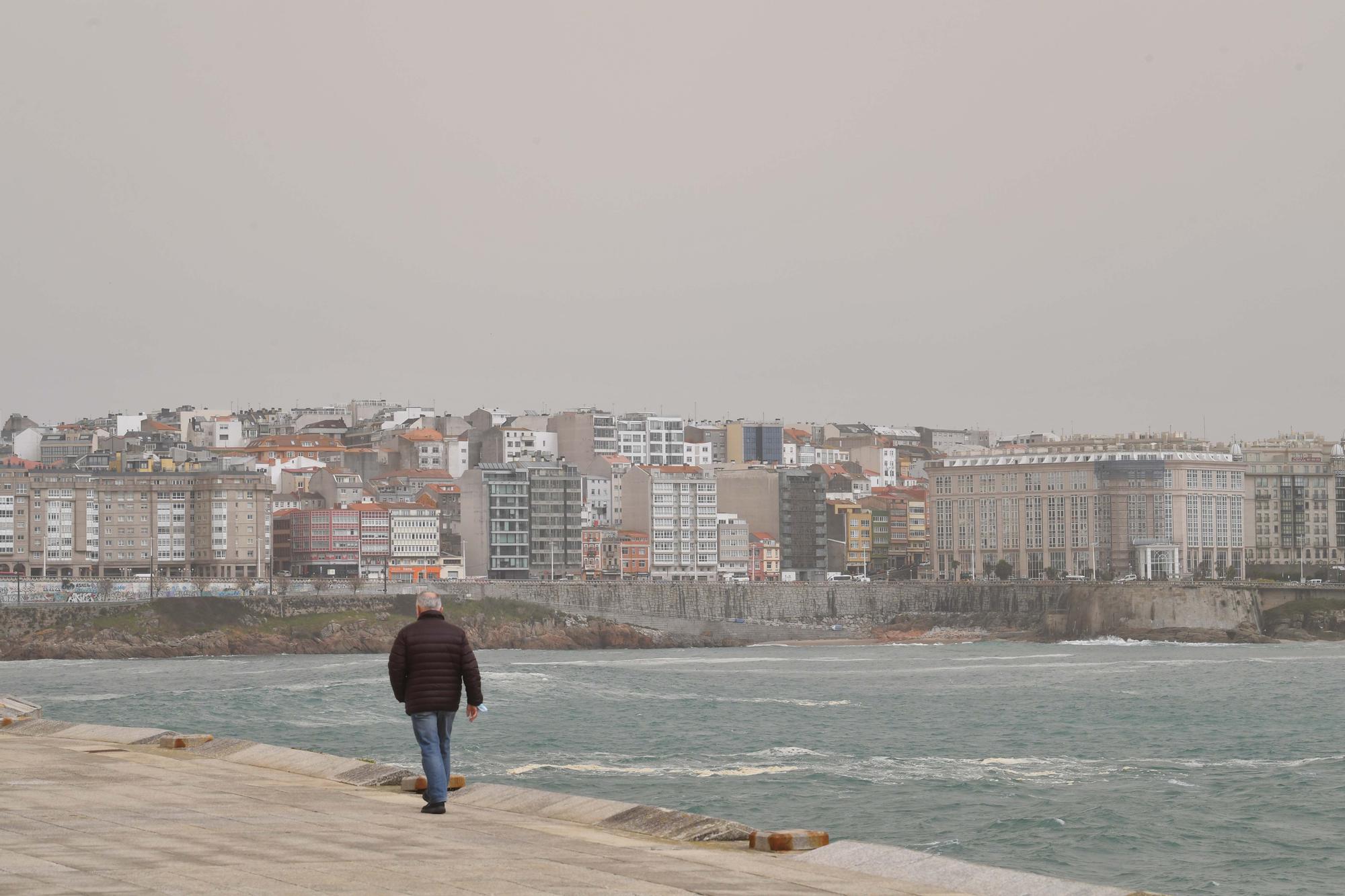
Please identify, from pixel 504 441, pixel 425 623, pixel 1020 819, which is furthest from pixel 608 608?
pixel 425 623

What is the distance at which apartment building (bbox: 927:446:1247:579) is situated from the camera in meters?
150

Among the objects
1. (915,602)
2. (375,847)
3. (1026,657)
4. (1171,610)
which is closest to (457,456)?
(915,602)

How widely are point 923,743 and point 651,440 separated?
13813 centimetres

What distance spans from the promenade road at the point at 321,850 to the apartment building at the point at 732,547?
138 m

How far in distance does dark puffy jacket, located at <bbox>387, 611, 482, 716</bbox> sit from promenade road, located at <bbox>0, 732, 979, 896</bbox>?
0.74 m

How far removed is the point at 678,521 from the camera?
15125 cm

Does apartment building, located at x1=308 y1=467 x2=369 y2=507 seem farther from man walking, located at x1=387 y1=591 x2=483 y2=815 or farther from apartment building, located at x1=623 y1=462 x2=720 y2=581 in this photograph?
man walking, located at x1=387 y1=591 x2=483 y2=815

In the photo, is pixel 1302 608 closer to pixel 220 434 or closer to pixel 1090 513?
pixel 1090 513

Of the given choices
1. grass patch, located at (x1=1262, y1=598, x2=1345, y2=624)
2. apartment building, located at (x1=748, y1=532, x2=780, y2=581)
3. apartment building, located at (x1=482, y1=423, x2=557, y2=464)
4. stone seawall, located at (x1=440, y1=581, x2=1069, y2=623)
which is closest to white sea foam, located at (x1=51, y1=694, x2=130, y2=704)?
stone seawall, located at (x1=440, y1=581, x2=1069, y2=623)

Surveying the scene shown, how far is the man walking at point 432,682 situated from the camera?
1308 cm

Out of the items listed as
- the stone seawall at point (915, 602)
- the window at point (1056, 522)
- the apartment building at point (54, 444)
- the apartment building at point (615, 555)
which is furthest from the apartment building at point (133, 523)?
the window at point (1056, 522)

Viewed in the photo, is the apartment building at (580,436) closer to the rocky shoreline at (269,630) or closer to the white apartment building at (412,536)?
the white apartment building at (412,536)

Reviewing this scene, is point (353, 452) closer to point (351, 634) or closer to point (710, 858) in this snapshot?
point (351, 634)

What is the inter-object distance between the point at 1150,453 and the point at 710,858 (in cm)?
14611
